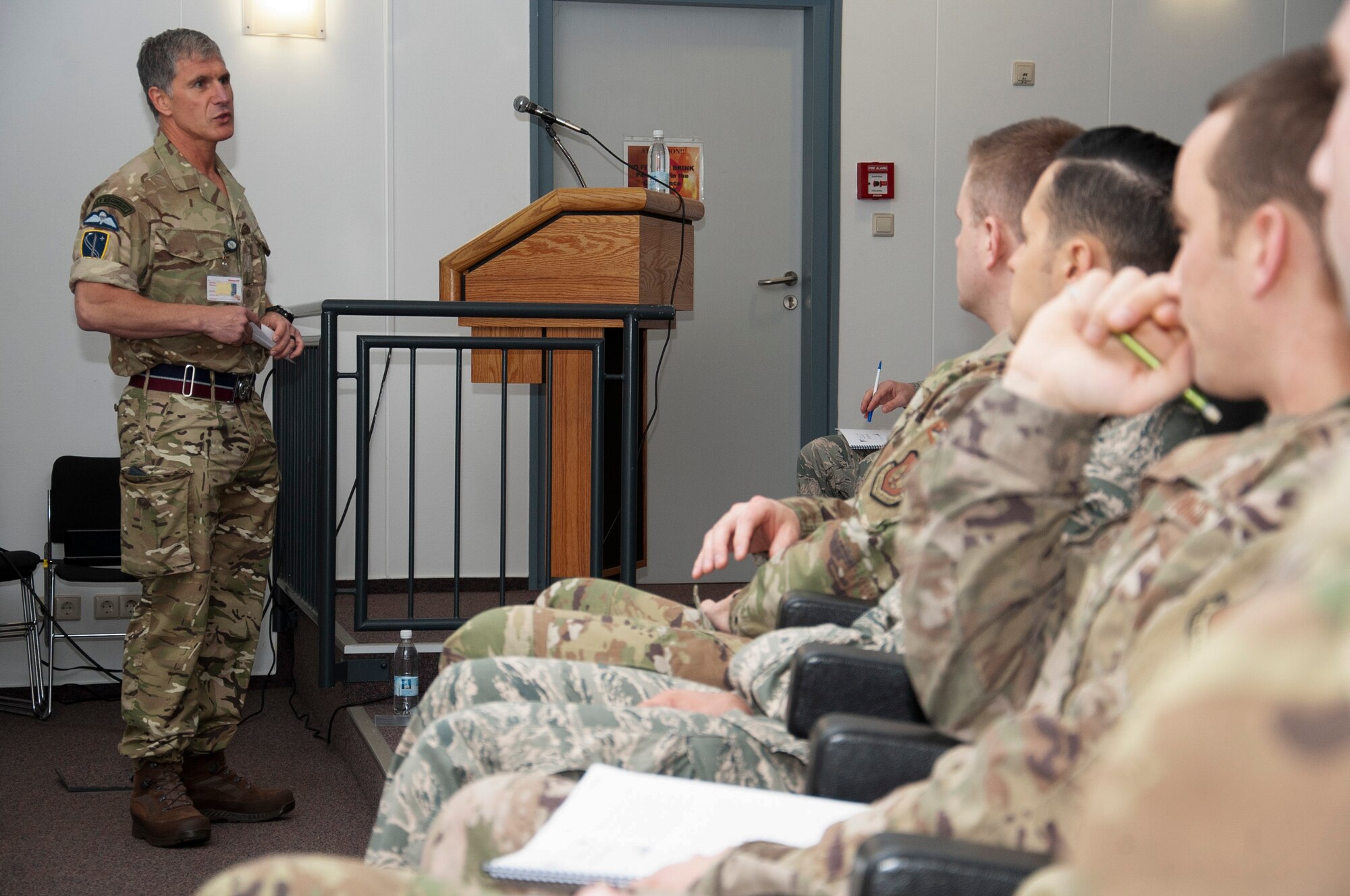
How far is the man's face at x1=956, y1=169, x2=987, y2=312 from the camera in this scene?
1825 millimetres

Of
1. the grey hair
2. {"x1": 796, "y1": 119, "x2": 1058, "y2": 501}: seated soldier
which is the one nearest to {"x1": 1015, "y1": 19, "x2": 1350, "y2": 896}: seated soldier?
{"x1": 796, "y1": 119, "x2": 1058, "y2": 501}: seated soldier

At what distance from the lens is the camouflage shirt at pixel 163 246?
2732 millimetres

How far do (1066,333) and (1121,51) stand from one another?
4325 mm

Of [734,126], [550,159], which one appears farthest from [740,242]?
[550,159]

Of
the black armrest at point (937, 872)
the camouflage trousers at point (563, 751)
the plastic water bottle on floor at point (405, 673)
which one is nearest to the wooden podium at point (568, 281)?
the plastic water bottle on floor at point (405, 673)

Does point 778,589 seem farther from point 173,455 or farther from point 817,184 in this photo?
point 817,184

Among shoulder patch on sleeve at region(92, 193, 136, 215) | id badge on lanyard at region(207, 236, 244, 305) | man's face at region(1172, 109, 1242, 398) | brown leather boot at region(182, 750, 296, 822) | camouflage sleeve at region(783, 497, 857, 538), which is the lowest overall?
brown leather boot at region(182, 750, 296, 822)

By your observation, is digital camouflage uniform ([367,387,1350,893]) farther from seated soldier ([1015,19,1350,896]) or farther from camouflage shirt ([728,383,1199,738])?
seated soldier ([1015,19,1350,896])

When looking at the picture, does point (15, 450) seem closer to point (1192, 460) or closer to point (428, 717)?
point (428, 717)

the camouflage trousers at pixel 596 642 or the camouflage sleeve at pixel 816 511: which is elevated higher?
the camouflage sleeve at pixel 816 511

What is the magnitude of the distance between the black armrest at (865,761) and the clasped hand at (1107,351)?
0.33 metres

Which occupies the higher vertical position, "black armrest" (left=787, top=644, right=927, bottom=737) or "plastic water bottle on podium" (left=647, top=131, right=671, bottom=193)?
"plastic water bottle on podium" (left=647, top=131, right=671, bottom=193)

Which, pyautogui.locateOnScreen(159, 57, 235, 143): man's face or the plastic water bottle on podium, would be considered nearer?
pyautogui.locateOnScreen(159, 57, 235, 143): man's face

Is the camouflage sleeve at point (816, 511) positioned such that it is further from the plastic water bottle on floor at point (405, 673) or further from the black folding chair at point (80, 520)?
the black folding chair at point (80, 520)
